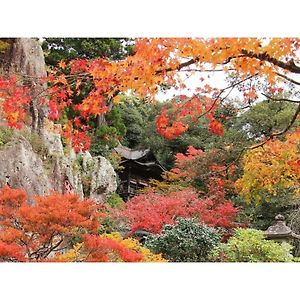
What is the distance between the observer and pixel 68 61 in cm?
520

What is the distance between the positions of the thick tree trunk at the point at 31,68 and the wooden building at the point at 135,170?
2.55ft

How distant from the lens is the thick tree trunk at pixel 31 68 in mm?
5195

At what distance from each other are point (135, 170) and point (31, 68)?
133 cm

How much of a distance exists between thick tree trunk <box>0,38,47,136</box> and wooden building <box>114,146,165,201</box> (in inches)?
30.6

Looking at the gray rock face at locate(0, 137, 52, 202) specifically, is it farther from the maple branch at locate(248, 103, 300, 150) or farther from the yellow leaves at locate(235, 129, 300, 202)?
the maple branch at locate(248, 103, 300, 150)

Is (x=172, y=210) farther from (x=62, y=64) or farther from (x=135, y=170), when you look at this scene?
(x=62, y=64)

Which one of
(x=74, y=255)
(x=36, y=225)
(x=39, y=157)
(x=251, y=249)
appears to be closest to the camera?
(x=36, y=225)

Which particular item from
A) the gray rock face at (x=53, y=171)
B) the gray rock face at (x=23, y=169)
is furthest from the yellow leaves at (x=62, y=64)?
the gray rock face at (x=23, y=169)

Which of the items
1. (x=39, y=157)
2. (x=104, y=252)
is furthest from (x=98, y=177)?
(x=104, y=252)

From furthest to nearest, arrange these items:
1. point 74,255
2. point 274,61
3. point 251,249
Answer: point 251,249, point 74,255, point 274,61

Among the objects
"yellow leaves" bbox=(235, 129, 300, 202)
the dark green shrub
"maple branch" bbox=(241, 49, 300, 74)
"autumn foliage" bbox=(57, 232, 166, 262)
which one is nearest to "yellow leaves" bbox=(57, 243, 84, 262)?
"autumn foliage" bbox=(57, 232, 166, 262)

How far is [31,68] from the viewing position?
5.28m
